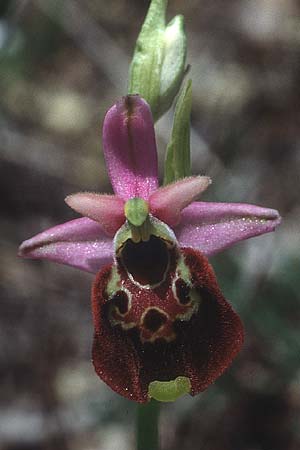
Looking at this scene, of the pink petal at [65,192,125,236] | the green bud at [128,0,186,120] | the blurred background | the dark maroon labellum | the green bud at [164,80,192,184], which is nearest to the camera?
the dark maroon labellum

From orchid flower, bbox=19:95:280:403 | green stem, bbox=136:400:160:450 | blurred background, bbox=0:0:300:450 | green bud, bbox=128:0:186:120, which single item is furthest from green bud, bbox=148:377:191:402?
blurred background, bbox=0:0:300:450

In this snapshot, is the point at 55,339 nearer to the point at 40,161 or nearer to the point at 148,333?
the point at 40,161

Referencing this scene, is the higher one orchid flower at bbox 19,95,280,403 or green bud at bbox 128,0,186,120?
green bud at bbox 128,0,186,120

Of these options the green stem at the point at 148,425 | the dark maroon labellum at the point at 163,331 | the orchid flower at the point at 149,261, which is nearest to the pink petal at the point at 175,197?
the orchid flower at the point at 149,261

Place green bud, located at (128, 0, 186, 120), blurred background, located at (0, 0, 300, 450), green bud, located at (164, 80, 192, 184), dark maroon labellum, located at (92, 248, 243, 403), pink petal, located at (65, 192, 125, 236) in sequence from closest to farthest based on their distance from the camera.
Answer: dark maroon labellum, located at (92, 248, 243, 403) < pink petal, located at (65, 192, 125, 236) < green bud, located at (164, 80, 192, 184) < green bud, located at (128, 0, 186, 120) < blurred background, located at (0, 0, 300, 450)

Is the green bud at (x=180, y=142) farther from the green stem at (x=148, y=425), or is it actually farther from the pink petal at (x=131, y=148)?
the green stem at (x=148, y=425)

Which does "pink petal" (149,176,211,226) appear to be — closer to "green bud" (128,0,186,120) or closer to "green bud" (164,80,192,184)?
"green bud" (164,80,192,184)

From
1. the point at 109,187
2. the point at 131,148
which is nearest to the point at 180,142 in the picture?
the point at 131,148
